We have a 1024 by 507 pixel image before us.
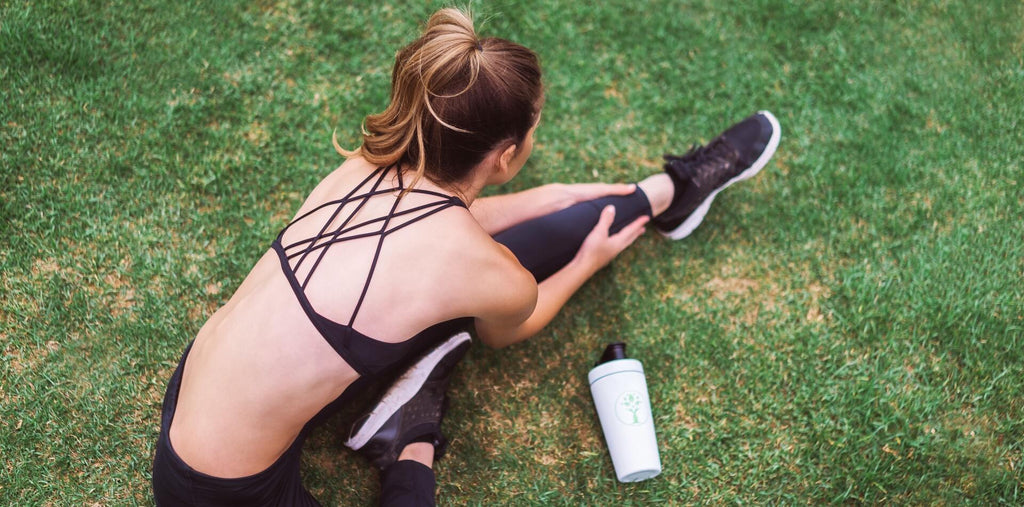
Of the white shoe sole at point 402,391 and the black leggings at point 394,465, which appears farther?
the white shoe sole at point 402,391

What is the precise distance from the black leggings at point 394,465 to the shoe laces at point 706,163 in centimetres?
25

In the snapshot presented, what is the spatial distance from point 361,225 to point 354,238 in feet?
0.14

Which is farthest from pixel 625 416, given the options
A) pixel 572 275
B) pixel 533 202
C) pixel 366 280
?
pixel 366 280

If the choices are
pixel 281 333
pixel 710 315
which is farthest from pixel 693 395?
pixel 281 333

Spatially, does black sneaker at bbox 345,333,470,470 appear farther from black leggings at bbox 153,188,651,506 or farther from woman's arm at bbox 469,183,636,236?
woman's arm at bbox 469,183,636,236

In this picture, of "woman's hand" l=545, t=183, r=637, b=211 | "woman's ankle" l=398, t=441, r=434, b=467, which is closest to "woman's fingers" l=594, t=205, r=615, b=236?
"woman's hand" l=545, t=183, r=637, b=211

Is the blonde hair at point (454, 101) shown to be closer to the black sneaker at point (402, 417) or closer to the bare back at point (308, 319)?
the bare back at point (308, 319)

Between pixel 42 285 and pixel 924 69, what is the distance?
406 centimetres

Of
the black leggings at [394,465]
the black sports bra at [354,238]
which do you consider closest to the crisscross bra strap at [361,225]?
the black sports bra at [354,238]

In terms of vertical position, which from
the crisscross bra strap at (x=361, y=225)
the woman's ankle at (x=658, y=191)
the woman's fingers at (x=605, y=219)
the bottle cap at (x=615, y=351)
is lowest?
the bottle cap at (x=615, y=351)

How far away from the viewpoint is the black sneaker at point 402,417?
8.52ft

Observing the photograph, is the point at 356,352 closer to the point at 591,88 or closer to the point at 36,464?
the point at 36,464

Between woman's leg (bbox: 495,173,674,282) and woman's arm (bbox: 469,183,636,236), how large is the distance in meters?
0.06

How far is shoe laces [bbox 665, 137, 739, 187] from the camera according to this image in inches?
121
